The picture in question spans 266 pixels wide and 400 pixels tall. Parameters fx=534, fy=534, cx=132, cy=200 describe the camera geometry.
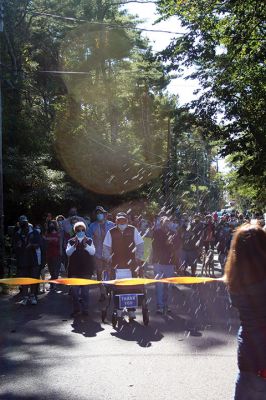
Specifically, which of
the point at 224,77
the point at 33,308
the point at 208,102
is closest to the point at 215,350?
the point at 33,308

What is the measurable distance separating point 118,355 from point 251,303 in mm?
3878

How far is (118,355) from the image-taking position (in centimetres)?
685

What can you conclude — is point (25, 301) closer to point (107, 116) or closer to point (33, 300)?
point (33, 300)

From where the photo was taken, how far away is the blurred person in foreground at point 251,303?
3309mm

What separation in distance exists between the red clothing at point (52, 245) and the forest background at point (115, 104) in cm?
624

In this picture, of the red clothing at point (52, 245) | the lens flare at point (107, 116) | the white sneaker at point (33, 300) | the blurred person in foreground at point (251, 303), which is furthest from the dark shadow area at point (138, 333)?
the lens flare at point (107, 116)

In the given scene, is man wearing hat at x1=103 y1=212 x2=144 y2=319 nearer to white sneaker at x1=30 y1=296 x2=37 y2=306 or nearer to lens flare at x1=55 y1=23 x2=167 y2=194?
white sneaker at x1=30 y1=296 x2=37 y2=306

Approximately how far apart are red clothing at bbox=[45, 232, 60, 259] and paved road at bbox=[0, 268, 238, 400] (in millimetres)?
2792

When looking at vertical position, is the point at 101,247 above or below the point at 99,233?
below

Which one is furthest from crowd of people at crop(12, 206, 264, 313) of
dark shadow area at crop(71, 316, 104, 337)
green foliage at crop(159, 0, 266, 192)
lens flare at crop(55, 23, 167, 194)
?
lens flare at crop(55, 23, 167, 194)

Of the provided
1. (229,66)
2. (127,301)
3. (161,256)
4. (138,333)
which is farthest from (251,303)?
(229,66)

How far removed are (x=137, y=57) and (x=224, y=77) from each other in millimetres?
26331

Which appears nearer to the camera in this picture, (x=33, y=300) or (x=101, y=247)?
(x=33, y=300)

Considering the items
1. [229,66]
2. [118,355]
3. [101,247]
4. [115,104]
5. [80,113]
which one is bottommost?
[118,355]
